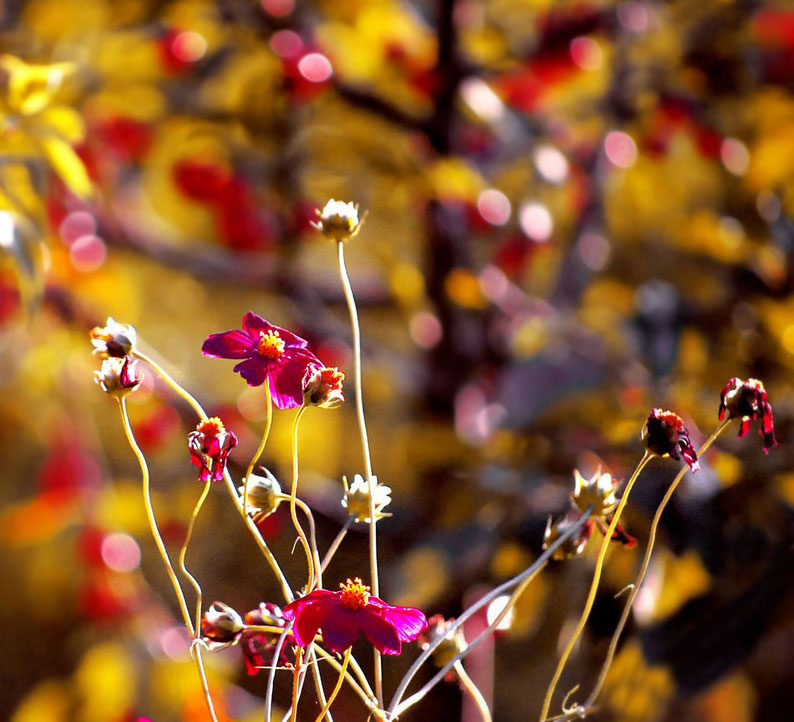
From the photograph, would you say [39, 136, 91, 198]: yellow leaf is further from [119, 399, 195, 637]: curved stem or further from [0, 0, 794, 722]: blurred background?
[119, 399, 195, 637]: curved stem

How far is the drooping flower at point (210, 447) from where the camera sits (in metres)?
0.21

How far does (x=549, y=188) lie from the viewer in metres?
0.77

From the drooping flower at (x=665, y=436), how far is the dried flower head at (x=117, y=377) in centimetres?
13

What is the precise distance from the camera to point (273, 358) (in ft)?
0.75

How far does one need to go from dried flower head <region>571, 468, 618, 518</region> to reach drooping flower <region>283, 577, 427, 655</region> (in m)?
0.05

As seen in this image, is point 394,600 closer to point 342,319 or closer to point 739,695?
point 739,695

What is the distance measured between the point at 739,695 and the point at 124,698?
0.60 meters

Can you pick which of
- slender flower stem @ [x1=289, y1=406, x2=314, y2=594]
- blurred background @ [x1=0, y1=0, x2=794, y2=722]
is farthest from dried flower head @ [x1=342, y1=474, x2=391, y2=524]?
blurred background @ [x1=0, y1=0, x2=794, y2=722]

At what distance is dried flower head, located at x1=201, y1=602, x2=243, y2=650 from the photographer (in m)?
0.21

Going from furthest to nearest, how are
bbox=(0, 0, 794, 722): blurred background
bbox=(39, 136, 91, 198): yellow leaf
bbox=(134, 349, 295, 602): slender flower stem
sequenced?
bbox=(0, 0, 794, 722): blurred background → bbox=(39, 136, 91, 198): yellow leaf → bbox=(134, 349, 295, 602): slender flower stem

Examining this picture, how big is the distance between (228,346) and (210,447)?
0.10ft

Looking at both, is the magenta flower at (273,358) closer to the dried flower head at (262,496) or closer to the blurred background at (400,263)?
the dried flower head at (262,496)

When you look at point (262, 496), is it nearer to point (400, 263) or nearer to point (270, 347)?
point (270, 347)

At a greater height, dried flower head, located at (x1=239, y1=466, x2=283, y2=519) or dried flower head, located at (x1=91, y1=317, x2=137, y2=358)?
dried flower head, located at (x1=91, y1=317, x2=137, y2=358)
